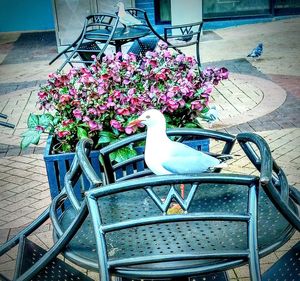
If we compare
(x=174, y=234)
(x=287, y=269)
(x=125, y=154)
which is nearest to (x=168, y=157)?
(x=174, y=234)

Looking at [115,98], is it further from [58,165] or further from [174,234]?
[174,234]

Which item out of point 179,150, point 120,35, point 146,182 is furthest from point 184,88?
point 120,35

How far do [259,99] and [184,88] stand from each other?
393 cm

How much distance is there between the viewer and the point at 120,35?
7355 mm

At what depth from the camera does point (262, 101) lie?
6.77m

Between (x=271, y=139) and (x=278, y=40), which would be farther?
(x=278, y=40)

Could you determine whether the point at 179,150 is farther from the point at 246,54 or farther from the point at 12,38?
the point at 12,38

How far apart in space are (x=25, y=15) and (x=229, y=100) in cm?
955

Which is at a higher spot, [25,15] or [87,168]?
[87,168]

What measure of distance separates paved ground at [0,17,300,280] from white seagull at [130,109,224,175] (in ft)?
3.85

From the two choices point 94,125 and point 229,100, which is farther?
point 229,100

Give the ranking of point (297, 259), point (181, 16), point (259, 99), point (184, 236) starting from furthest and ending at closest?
1. point (181, 16)
2. point (259, 99)
3. point (297, 259)
4. point (184, 236)

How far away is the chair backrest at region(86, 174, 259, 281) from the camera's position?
57.2 inches

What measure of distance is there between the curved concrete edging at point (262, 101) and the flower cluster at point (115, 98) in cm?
261
